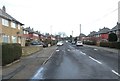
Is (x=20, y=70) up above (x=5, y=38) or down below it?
below

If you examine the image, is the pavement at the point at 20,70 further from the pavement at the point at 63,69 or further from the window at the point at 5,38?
the window at the point at 5,38

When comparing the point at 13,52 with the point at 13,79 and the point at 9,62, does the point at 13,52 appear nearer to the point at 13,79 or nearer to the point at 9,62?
the point at 9,62

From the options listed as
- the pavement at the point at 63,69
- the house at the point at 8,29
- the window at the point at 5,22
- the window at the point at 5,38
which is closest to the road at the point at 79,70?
the pavement at the point at 63,69

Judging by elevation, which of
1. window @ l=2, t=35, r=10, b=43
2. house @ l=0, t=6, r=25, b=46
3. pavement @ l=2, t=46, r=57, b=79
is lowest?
pavement @ l=2, t=46, r=57, b=79

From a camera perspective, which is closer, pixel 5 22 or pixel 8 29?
pixel 5 22

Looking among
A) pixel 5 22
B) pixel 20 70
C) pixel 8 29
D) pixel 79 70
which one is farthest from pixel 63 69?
pixel 8 29

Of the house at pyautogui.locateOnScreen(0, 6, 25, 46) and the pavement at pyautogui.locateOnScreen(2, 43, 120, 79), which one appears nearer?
the pavement at pyautogui.locateOnScreen(2, 43, 120, 79)

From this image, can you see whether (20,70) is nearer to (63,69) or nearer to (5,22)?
(63,69)

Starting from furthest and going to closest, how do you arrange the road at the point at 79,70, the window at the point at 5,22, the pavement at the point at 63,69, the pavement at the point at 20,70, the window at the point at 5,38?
the window at the point at 5,22
the window at the point at 5,38
the pavement at the point at 20,70
the pavement at the point at 63,69
the road at the point at 79,70

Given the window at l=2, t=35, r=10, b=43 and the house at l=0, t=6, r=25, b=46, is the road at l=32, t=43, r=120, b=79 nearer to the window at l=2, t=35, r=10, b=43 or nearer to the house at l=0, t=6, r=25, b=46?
the house at l=0, t=6, r=25, b=46

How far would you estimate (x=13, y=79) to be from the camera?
39.6 ft

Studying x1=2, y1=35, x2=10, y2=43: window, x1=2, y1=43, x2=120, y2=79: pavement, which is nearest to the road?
x1=2, y1=43, x2=120, y2=79: pavement

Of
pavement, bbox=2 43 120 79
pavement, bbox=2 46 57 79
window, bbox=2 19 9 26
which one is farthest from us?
window, bbox=2 19 9 26

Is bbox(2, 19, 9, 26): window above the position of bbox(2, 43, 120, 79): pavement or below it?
above
